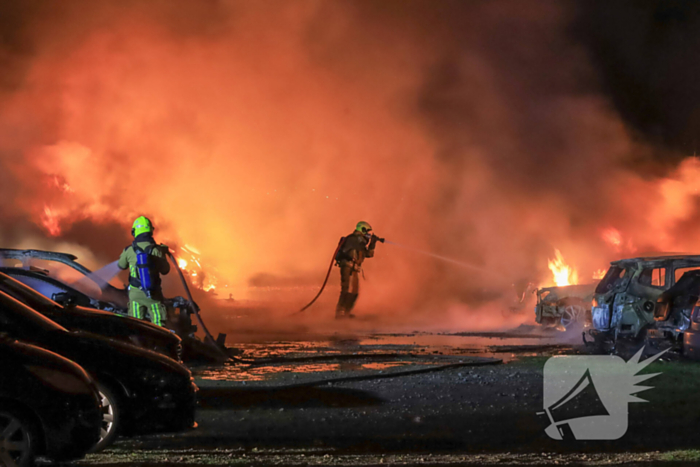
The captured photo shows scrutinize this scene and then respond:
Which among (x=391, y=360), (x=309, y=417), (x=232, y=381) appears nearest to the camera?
(x=309, y=417)

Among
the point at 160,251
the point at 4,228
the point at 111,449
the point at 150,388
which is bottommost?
the point at 111,449

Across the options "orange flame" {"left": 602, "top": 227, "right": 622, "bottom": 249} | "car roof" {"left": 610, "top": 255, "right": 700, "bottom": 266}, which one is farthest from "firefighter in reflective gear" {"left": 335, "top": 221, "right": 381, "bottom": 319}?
"orange flame" {"left": 602, "top": 227, "right": 622, "bottom": 249}

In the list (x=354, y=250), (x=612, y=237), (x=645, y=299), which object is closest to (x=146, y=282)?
(x=645, y=299)

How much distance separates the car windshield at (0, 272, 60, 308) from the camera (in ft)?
21.4

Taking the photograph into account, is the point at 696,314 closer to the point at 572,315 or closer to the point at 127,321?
the point at 572,315

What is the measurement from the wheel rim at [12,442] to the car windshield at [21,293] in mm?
2418

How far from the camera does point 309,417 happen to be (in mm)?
6855

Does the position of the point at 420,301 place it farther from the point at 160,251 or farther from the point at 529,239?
the point at 160,251

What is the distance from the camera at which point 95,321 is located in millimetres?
6980

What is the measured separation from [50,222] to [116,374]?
82.7ft

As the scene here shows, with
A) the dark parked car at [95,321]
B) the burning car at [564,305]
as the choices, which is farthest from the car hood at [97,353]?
the burning car at [564,305]

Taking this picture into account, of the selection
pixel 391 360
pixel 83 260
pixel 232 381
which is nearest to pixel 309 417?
A: pixel 232 381

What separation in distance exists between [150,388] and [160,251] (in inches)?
172

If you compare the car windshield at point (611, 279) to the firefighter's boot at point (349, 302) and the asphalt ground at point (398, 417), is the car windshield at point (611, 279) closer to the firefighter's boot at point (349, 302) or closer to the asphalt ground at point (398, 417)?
the asphalt ground at point (398, 417)
